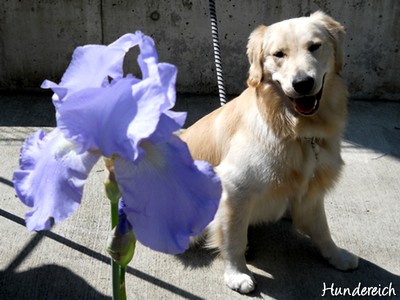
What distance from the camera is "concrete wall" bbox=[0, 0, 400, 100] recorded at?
4.56 metres

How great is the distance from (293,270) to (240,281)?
14.0 inches

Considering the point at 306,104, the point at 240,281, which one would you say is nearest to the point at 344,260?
the point at 240,281

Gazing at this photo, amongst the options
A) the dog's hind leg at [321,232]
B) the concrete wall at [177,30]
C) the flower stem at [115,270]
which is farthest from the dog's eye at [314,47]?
the concrete wall at [177,30]

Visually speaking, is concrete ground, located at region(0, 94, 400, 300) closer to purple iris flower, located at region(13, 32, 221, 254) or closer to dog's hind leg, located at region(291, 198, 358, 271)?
dog's hind leg, located at region(291, 198, 358, 271)

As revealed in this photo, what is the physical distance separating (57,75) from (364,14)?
2.87 meters

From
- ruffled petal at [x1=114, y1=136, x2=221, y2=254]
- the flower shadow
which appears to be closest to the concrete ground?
the flower shadow

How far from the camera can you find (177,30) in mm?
4645

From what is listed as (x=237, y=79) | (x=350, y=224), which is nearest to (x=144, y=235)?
(x=350, y=224)

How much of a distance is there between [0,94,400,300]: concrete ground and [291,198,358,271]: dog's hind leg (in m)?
0.05

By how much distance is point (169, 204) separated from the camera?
784mm

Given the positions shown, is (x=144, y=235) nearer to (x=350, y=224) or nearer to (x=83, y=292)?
(x=83, y=292)

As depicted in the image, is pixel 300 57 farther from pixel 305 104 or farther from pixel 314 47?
pixel 305 104

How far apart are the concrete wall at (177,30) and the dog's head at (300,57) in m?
2.24

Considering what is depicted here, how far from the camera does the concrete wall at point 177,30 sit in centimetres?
456
